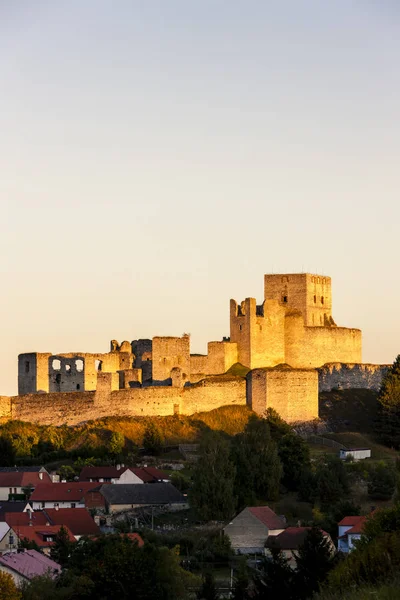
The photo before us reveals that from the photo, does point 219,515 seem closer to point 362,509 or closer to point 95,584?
point 362,509

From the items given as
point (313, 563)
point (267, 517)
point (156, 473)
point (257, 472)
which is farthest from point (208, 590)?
point (156, 473)

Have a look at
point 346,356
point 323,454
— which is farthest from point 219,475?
point 346,356

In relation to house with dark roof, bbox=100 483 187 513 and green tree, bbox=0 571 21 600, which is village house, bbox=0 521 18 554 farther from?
green tree, bbox=0 571 21 600

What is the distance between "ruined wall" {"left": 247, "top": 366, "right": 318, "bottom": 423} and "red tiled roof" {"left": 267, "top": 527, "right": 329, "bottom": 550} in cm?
1916

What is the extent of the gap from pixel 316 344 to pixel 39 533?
102 ft

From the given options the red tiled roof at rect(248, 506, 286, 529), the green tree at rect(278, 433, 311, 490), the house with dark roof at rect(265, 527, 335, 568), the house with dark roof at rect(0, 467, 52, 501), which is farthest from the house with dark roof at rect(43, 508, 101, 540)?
the green tree at rect(278, 433, 311, 490)

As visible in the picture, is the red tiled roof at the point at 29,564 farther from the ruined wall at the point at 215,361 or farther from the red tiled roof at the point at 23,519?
the ruined wall at the point at 215,361

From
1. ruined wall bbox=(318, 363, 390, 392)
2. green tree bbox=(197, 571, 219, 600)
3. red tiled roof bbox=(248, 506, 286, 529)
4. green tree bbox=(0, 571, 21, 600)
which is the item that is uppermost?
ruined wall bbox=(318, 363, 390, 392)

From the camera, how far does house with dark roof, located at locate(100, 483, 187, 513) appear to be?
73781 mm

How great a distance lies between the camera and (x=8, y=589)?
175 feet

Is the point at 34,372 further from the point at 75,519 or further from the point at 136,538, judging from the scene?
the point at 136,538

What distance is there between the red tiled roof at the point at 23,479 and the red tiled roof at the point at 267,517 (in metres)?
11.1

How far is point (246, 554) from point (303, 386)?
20585 millimetres

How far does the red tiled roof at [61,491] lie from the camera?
74562mm
